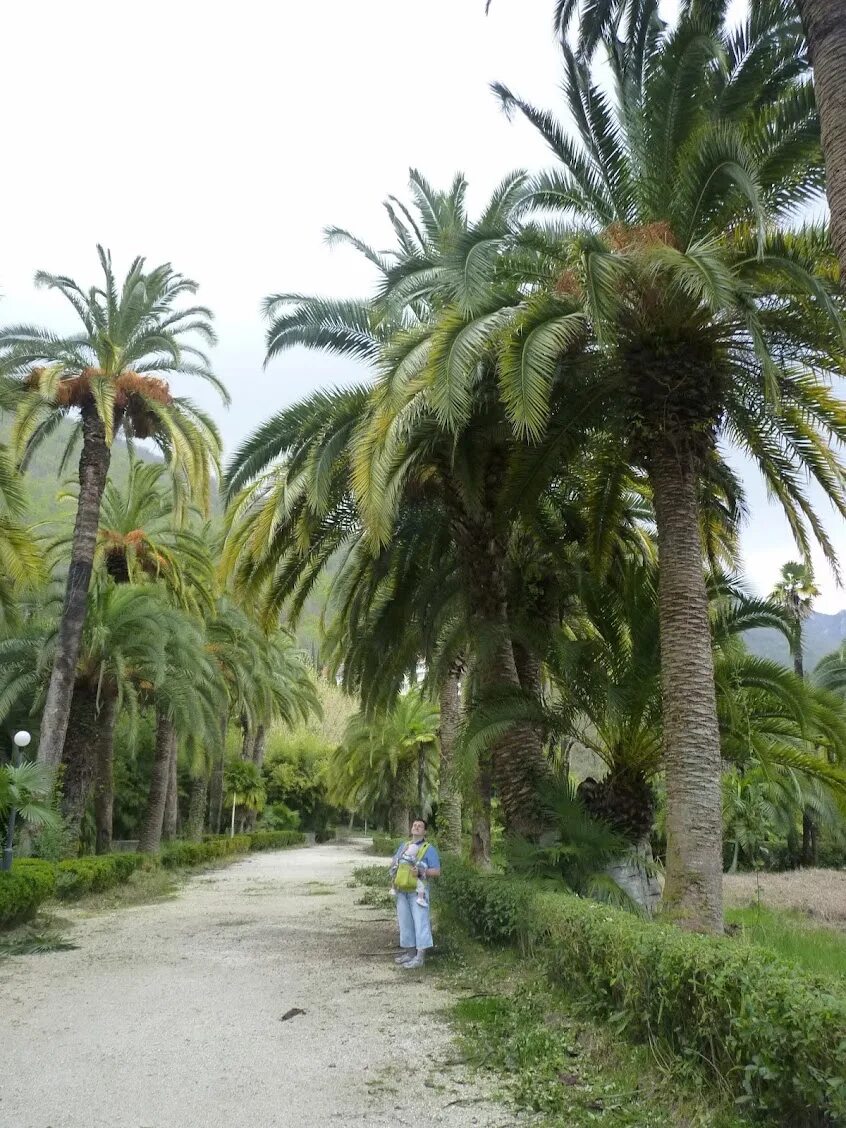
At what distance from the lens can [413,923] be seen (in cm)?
991

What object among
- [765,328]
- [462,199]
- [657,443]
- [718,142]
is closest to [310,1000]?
[657,443]

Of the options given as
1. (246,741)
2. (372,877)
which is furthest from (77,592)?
(246,741)

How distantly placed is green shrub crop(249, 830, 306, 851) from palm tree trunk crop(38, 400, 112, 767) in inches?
954

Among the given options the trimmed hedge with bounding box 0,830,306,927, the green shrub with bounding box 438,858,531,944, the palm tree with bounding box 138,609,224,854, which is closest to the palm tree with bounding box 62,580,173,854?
the palm tree with bounding box 138,609,224,854

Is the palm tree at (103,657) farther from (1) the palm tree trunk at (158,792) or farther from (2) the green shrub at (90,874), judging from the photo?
(1) the palm tree trunk at (158,792)

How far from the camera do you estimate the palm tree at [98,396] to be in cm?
1634

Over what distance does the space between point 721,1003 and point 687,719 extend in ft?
13.1

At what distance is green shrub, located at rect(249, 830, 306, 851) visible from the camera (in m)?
40.3

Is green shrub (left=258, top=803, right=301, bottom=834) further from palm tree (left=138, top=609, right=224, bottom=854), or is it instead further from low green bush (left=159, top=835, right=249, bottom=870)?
palm tree (left=138, top=609, right=224, bottom=854)

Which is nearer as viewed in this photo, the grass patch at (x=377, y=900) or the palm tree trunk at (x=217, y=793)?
the grass patch at (x=377, y=900)

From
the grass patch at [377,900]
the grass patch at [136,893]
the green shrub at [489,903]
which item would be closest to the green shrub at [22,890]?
the grass patch at [136,893]

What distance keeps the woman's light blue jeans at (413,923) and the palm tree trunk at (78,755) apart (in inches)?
438

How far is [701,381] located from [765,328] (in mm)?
843

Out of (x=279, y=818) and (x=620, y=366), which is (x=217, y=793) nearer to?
(x=279, y=818)
